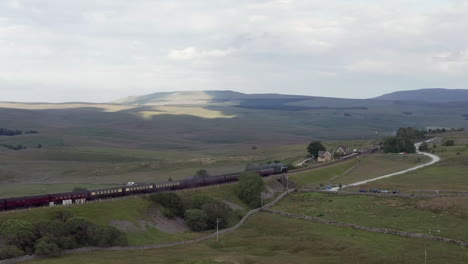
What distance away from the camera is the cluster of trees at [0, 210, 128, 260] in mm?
61000

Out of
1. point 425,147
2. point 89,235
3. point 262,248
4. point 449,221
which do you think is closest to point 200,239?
point 262,248

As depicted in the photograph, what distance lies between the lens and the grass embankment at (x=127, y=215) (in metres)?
71.0

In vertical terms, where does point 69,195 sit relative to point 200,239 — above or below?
above

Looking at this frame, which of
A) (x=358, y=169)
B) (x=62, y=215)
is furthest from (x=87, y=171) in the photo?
(x=62, y=215)

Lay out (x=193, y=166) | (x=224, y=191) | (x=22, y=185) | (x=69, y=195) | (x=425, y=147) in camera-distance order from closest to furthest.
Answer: (x=69, y=195) → (x=224, y=191) → (x=22, y=185) → (x=193, y=166) → (x=425, y=147)

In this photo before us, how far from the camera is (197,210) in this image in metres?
84.1

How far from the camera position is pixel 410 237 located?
6800cm

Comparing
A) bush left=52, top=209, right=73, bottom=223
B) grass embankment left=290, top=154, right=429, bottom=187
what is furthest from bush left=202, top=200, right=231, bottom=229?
grass embankment left=290, top=154, right=429, bottom=187

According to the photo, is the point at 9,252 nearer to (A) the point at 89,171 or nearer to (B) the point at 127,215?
(B) the point at 127,215

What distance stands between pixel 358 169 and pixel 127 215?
8530 centimetres

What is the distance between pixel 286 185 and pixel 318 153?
183ft

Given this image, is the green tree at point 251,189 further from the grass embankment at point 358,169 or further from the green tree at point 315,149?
the green tree at point 315,149

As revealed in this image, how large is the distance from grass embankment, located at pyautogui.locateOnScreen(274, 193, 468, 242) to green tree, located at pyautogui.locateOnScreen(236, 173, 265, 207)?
4.88 m

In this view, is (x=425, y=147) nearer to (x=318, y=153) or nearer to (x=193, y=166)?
(x=318, y=153)
